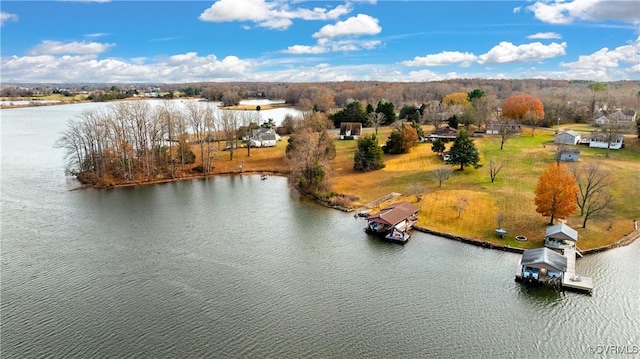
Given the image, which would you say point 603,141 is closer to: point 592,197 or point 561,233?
point 592,197

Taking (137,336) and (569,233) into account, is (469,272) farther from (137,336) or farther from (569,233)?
(137,336)

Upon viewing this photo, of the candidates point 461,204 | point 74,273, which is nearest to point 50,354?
point 74,273

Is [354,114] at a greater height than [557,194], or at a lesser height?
greater

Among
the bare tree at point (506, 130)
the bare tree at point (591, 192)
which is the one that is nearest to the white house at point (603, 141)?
the bare tree at point (506, 130)

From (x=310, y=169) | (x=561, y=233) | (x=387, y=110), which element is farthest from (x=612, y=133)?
(x=310, y=169)

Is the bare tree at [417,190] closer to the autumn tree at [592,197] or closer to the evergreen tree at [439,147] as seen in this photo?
the autumn tree at [592,197]
